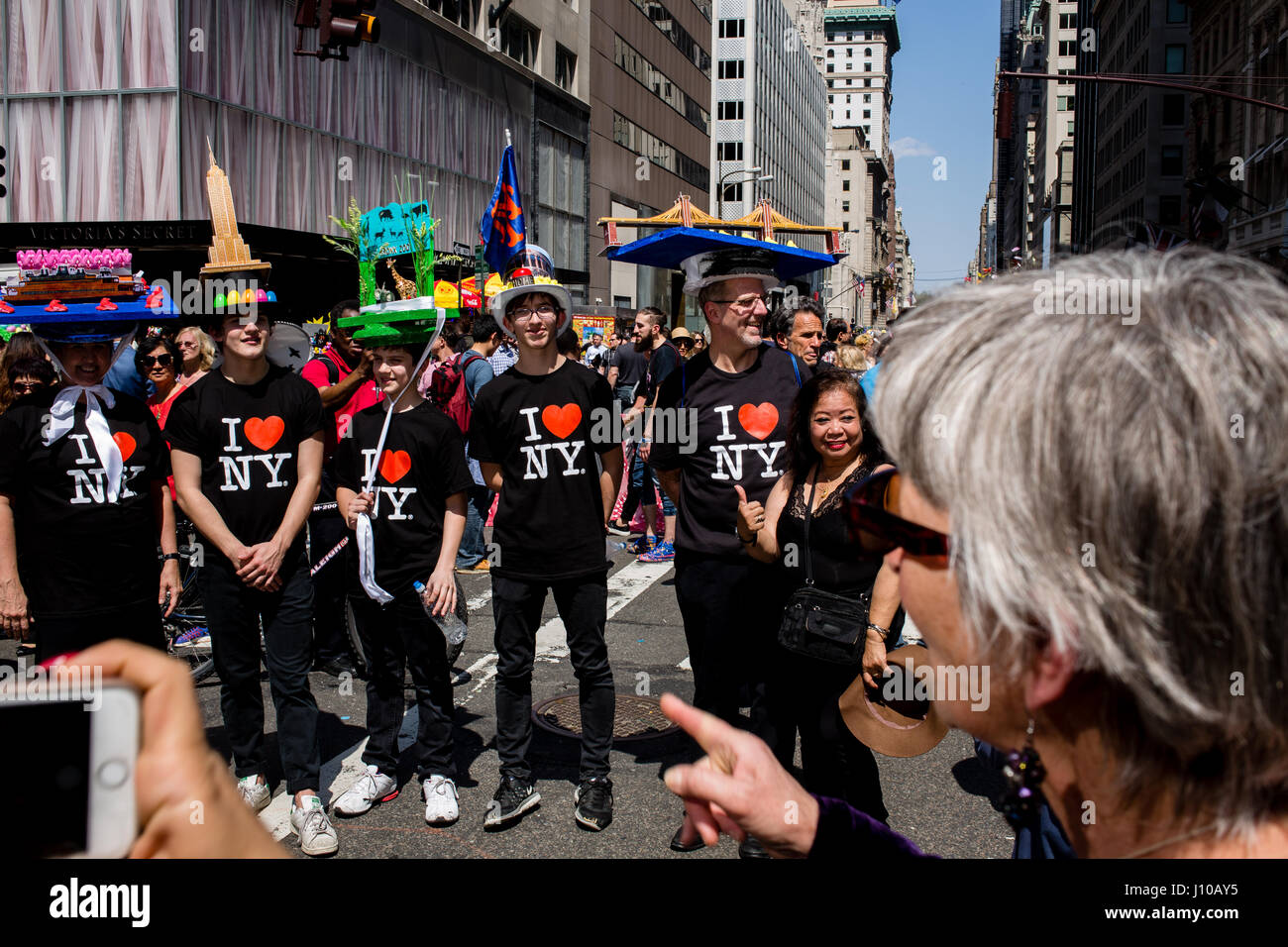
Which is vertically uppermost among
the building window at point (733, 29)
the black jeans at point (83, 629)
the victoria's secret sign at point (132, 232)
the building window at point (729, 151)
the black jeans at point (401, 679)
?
the building window at point (733, 29)

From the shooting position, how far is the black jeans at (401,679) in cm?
473

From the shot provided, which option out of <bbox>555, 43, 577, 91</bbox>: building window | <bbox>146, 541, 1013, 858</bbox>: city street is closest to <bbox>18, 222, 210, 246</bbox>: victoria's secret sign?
<bbox>146, 541, 1013, 858</bbox>: city street

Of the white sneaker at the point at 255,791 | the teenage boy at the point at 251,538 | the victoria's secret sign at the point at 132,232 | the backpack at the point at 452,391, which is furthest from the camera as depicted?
the victoria's secret sign at the point at 132,232

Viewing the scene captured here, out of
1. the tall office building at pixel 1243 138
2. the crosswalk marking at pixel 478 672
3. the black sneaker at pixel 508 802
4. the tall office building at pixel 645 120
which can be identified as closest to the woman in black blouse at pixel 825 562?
the black sneaker at pixel 508 802

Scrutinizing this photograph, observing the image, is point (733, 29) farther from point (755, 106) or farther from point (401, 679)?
point (401, 679)

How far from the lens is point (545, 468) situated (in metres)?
4.70

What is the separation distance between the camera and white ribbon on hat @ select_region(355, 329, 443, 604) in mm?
4660

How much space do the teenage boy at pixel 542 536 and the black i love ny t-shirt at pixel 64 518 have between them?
1498 mm

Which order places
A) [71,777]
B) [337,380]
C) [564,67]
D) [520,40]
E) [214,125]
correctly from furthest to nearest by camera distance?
1. [564,67]
2. [520,40]
3. [214,125]
4. [337,380]
5. [71,777]

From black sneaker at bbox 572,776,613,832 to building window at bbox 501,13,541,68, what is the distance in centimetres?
3654

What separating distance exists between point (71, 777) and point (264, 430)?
3.87 meters

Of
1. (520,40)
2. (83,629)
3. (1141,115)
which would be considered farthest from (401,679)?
(1141,115)

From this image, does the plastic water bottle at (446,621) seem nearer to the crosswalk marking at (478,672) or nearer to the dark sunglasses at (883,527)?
the crosswalk marking at (478,672)
